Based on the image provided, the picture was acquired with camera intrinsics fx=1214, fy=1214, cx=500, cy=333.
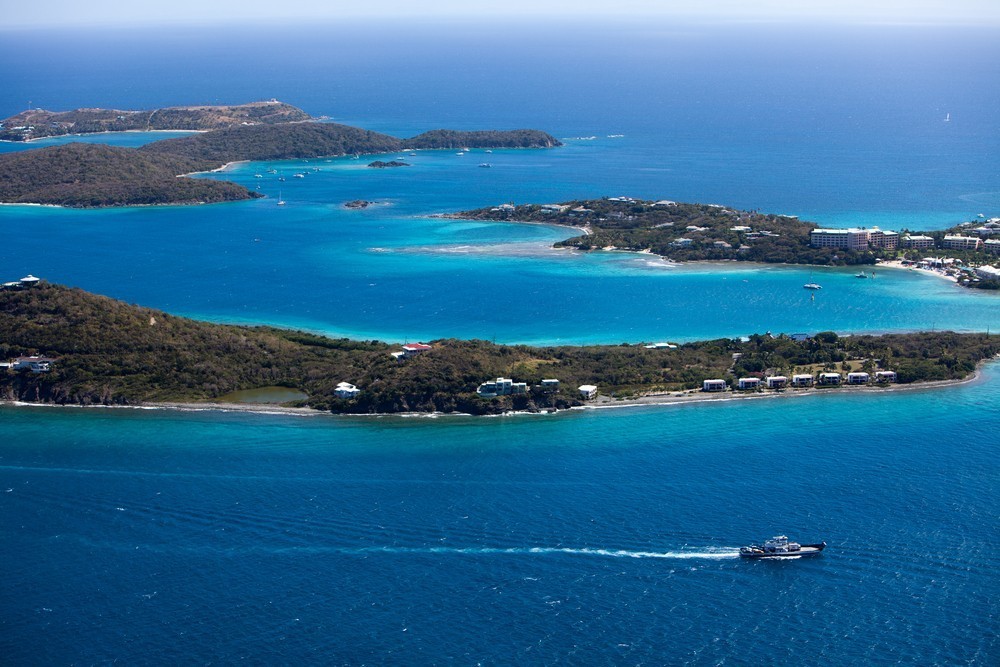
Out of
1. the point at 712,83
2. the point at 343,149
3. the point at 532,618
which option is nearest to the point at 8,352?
the point at 532,618

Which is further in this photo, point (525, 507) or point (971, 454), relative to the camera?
point (971, 454)

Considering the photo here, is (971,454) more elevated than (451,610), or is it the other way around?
(971,454)

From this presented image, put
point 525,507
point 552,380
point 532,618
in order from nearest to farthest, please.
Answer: point 532,618
point 525,507
point 552,380

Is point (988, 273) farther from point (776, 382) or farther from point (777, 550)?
point (777, 550)

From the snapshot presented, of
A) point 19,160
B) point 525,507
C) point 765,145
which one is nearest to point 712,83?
point 765,145

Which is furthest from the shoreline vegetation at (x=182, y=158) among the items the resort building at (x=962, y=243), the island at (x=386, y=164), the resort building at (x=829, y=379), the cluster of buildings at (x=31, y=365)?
the resort building at (x=829, y=379)

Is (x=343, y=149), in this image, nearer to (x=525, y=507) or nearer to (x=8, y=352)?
(x=8, y=352)

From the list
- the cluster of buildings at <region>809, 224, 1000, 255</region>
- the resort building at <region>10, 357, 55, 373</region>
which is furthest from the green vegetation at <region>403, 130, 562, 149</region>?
the resort building at <region>10, 357, 55, 373</region>

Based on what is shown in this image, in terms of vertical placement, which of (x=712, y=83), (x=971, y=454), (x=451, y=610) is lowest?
(x=451, y=610)

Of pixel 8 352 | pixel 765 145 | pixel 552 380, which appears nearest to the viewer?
pixel 552 380
